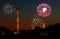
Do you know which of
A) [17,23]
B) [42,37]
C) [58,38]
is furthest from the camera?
[17,23]

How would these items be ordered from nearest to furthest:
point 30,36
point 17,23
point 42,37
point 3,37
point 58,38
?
1. point 58,38
2. point 42,37
3. point 30,36
4. point 3,37
5. point 17,23

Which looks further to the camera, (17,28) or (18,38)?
(17,28)

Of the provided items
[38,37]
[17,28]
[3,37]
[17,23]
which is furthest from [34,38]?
[17,23]

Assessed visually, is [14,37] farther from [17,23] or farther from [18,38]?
[17,23]

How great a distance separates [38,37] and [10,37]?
5.33 m

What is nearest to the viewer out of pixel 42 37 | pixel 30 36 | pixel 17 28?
pixel 42 37

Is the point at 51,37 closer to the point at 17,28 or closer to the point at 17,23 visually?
the point at 17,28

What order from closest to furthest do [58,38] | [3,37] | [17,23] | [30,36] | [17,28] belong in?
[58,38] < [30,36] < [3,37] < [17,28] < [17,23]

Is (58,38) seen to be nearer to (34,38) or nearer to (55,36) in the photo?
(55,36)

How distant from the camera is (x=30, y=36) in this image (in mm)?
32156

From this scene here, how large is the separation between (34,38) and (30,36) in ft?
3.72

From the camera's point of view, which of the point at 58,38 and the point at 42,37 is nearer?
the point at 58,38

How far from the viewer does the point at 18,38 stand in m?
31.6

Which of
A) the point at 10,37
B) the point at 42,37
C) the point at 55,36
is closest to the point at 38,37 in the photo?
the point at 42,37
